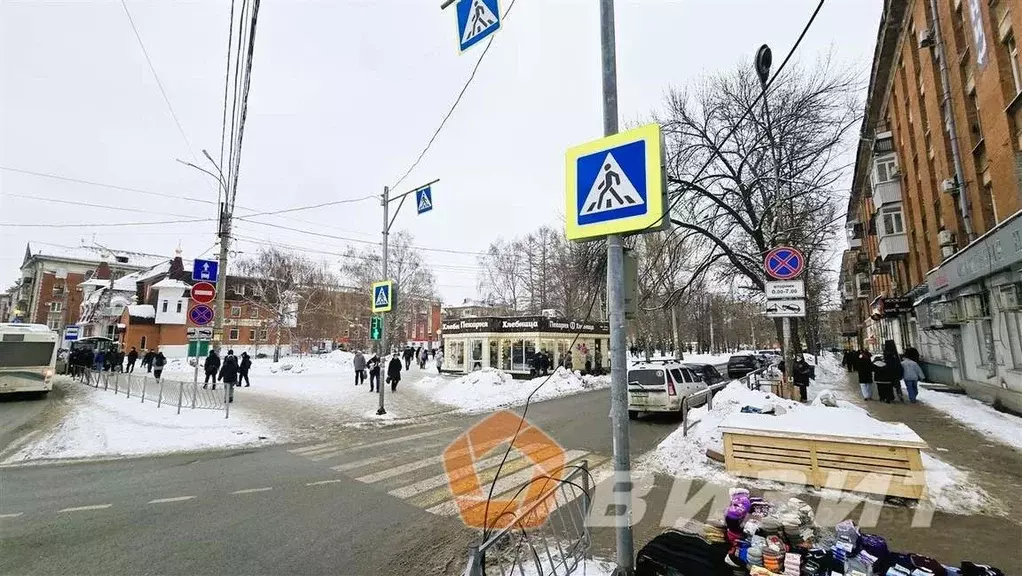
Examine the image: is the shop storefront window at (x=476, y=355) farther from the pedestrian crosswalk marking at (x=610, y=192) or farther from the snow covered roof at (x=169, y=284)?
the snow covered roof at (x=169, y=284)

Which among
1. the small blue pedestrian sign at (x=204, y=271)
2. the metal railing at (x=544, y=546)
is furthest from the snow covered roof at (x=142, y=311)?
the metal railing at (x=544, y=546)

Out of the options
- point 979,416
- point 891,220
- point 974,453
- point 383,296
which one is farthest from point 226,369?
point 891,220

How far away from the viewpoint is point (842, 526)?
343 cm

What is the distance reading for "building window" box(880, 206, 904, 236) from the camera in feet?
77.9

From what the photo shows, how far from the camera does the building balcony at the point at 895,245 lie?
74.4ft

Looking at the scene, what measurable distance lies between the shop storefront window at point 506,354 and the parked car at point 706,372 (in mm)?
14576

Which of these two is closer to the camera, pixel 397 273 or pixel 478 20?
pixel 478 20

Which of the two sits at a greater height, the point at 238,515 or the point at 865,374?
the point at 865,374

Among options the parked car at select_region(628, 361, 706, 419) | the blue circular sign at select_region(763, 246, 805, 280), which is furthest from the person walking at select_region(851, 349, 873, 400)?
the blue circular sign at select_region(763, 246, 805, 280)

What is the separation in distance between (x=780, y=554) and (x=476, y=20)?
5.95m

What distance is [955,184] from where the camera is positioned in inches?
599

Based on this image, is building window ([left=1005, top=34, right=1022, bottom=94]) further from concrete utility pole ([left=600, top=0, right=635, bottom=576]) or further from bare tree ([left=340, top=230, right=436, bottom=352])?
bare tree ([left=340, top=230, right=436, bottom=352])

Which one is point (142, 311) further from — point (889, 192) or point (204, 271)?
point (889, 192)

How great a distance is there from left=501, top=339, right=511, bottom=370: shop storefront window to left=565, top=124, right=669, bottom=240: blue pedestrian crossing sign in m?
26.6
